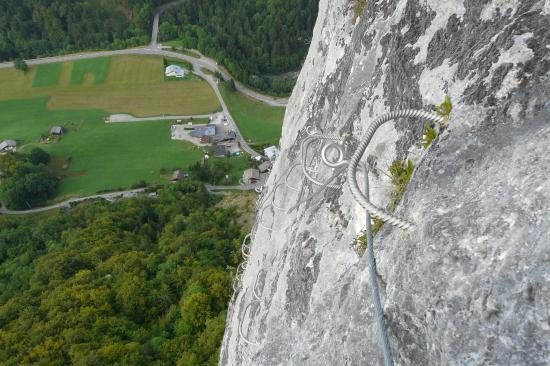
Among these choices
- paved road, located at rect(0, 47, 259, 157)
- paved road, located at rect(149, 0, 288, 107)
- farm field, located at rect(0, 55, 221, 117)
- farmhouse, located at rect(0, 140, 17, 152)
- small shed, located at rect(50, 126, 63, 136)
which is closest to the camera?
farmhouse, located at rect(0, 140, 17, 152)

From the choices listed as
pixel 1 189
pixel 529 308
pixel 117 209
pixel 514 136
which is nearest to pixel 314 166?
pixel 514 136

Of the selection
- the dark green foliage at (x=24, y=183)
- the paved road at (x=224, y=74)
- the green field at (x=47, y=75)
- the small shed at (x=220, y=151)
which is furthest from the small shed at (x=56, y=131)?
the paved road at (x=224, y=74)

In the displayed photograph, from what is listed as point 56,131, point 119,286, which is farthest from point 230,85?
point 119,286

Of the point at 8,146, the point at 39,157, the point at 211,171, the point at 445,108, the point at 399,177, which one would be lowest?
the point at 8,146

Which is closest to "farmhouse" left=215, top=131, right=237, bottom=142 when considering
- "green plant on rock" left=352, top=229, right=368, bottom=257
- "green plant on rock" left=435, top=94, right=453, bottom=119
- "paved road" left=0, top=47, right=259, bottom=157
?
"paved road" left=0, top=47, right=259, bottom=157

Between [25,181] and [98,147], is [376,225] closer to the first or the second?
[25,181]

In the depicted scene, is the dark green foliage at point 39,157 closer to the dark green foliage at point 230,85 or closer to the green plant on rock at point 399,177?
the dark green foliage at point 230,85

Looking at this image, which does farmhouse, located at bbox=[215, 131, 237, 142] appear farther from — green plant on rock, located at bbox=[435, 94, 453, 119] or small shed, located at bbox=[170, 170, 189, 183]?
green plant on rock, located at bbox=[435, 94, 453, 119]
